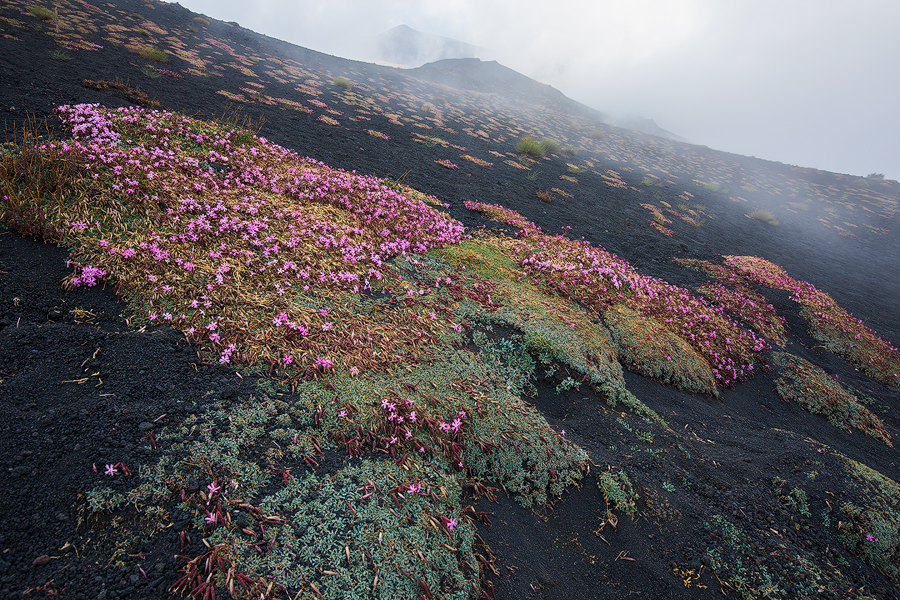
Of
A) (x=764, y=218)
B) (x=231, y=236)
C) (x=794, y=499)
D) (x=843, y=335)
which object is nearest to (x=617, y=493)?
(x=794, y=499)

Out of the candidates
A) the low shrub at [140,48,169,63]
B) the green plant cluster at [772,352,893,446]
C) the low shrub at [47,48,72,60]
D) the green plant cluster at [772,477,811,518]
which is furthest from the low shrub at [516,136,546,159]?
the green plant cluster at [772,477,811,518]

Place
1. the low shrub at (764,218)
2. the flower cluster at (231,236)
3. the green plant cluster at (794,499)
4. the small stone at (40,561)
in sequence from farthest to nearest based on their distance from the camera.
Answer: the low shrub at (764,218) → the flower cluster at (231,236) → the green plant cluster at (794,499) → the small stone at (40,561)

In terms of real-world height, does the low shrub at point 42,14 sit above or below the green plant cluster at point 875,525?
above

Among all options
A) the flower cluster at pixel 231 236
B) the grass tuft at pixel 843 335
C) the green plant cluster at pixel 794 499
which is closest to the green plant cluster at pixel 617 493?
the green plant cluster at pixel 794 499

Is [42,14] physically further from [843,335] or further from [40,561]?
[843,335]

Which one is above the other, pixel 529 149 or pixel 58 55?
pixel 529 149

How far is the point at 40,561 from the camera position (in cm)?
163

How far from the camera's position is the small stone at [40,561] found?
63.8 inches

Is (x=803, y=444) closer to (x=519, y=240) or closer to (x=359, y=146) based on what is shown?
(x=519, y=240)

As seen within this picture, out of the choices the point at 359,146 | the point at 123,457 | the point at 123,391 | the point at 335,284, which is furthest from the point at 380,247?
the point at 359,146

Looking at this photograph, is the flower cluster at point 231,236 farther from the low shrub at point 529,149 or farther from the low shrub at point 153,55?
the low shrub at point 529,149

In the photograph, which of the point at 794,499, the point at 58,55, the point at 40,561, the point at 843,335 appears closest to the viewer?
the point at 40,561

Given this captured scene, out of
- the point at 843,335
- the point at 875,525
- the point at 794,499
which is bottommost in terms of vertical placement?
the point at 794,499

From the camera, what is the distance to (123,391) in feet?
8.35
